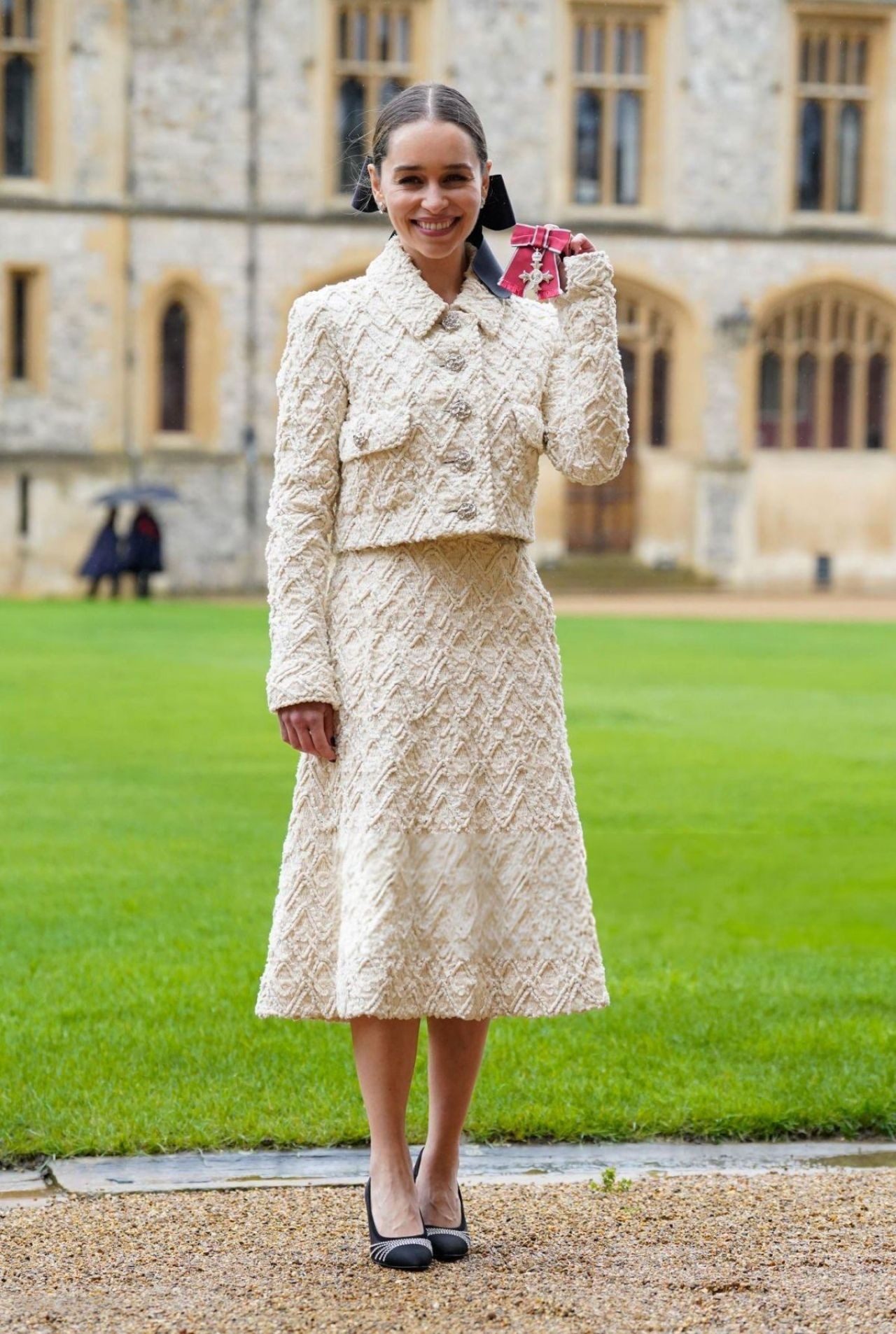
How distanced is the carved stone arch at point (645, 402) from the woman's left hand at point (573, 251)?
2764 cm

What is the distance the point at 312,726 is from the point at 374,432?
501 mm

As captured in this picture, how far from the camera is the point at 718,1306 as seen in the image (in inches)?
129

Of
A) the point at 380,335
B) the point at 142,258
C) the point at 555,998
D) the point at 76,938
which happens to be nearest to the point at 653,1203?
the point at 555,998

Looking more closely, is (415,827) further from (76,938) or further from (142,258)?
(142,258)

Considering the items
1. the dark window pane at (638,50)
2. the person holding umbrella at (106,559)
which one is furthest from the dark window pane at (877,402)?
the person holding umbrella at (106,559)

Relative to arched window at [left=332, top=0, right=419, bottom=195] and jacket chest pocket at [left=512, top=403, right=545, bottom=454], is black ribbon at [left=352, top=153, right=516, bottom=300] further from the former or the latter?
arched window at [left=332, top=0, right=419, bottom=195]

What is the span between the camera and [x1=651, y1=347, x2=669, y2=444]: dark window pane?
32250 mm

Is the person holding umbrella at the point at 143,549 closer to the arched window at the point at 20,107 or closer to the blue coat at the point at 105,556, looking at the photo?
the blue coat at the point at 105,556

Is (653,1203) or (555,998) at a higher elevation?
(555,998)

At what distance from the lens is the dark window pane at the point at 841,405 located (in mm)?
32438

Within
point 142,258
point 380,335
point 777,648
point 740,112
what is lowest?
point 777,648

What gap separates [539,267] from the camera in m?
3.67

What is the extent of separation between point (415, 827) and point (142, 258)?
27754 mm

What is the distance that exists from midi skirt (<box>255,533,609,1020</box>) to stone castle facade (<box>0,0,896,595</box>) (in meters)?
26.3
